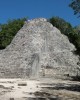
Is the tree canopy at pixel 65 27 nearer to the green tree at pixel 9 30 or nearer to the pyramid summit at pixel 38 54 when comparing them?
the pyramid summit at pixel 38 54

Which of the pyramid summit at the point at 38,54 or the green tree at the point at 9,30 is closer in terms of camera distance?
the pyramid summit at the point at 38,54

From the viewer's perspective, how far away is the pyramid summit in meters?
43.2

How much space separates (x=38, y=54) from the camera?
4503cm

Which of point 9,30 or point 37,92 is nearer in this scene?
point 37,92

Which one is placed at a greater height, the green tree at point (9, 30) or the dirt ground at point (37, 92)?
the green tree at point (9, 30)

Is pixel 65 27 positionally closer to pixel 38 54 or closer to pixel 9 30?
pixel 9 30

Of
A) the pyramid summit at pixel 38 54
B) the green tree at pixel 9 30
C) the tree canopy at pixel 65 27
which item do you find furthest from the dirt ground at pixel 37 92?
the green tree at pixel 9 30

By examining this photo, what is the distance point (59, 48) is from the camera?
185 feet

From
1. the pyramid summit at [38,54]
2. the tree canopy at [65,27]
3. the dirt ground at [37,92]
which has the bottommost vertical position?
the dirt ground at [37,92]

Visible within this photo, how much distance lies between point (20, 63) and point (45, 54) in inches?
406

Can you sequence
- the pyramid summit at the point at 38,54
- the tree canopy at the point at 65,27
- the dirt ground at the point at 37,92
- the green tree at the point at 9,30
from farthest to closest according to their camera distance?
the green tree at the point at 9,30 < the tree canopy at the point at 65,27 < the pyramid summit at the point at 38,54 < the dirt ground at the point at 37,92

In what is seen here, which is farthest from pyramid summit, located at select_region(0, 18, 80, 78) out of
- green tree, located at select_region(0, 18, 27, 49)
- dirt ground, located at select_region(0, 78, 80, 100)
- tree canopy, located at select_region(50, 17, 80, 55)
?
dirt ground, located at select_region(0, 78, 80, 100)

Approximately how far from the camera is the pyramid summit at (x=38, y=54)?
4322 cm

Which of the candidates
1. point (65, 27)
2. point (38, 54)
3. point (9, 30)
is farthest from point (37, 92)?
point (9, 30)
